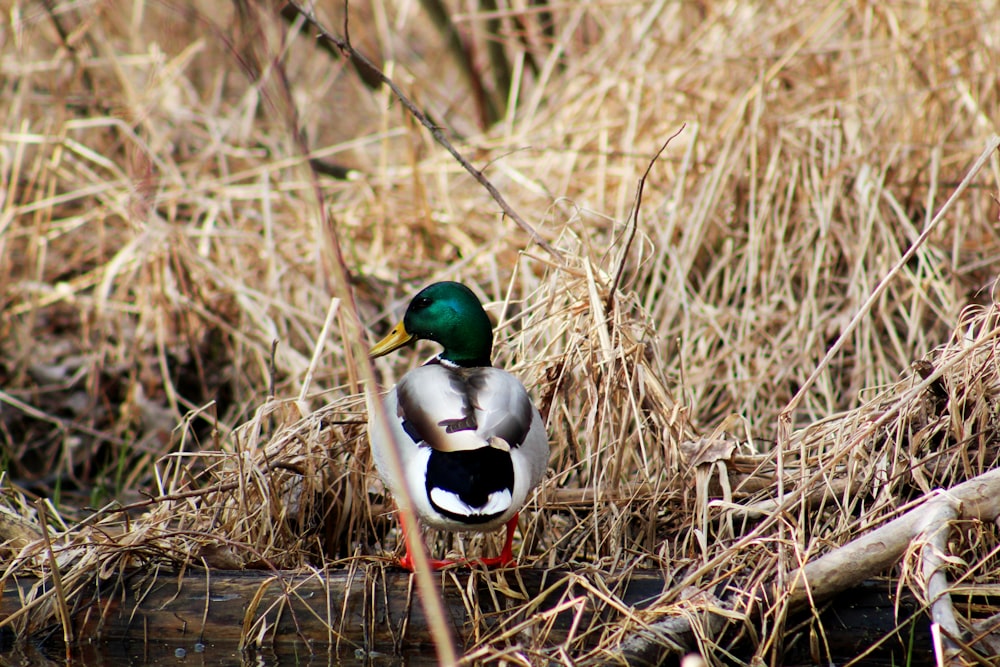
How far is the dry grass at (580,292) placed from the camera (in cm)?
298

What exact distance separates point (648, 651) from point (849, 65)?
336 centimetres

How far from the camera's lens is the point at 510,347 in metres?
3.69

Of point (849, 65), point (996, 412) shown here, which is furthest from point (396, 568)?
point (849, 65)

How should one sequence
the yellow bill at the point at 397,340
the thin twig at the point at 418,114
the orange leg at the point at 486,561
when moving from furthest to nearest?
the yellow bill at the point at 397,340
the thin twig at the point at 418,114
the orange leg at the point at 486,561

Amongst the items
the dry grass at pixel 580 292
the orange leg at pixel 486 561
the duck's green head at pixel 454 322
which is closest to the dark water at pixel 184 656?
the dry grass at pixel 580 292

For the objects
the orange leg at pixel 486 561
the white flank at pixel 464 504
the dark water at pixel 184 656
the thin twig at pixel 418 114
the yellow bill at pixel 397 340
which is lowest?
the dark water at pixel 184 656

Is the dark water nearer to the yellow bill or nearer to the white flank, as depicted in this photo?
the white flank

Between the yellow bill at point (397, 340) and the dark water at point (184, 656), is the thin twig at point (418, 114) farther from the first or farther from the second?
the dark water at point (184, 656)

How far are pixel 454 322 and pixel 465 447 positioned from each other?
79 cm

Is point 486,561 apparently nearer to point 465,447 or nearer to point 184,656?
point 465,447

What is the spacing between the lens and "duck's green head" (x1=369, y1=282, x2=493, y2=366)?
3174mm

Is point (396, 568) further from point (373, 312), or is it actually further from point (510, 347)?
point (373, 312)

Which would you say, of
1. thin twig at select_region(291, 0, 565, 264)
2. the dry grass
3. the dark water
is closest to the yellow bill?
the dry grass

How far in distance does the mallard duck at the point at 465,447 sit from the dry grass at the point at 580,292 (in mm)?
281
